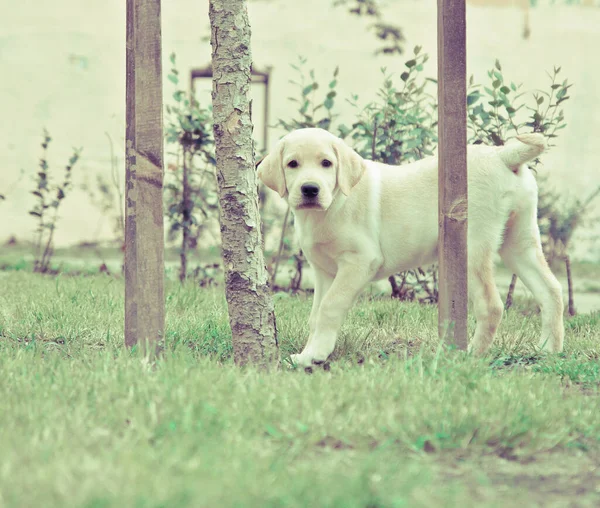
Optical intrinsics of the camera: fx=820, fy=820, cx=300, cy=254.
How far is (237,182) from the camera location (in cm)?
334

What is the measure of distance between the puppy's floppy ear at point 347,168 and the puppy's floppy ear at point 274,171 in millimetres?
253

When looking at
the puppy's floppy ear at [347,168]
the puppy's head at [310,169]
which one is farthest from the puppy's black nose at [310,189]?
the puppy's floppy ear at [347,168]

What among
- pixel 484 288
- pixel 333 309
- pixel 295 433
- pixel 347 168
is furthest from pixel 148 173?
pixel 484 288

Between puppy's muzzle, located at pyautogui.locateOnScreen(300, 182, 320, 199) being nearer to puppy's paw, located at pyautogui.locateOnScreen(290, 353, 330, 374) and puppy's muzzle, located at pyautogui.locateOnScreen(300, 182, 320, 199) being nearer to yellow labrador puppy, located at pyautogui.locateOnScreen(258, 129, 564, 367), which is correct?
yellow labrador puppy, located at pyautogui.locateOnScreen(258, 129, 564, 367)

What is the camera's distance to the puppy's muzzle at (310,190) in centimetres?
352

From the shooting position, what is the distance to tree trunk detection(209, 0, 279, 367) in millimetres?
3346

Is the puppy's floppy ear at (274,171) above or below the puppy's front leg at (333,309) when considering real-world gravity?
above

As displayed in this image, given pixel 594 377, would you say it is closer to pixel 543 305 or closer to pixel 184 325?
pixel 543 305

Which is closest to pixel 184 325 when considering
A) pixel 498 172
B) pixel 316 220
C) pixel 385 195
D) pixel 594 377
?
pixel 316 220

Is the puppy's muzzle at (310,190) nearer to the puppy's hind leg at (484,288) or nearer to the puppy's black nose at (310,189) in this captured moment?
the puppy's black nose at (310,189)

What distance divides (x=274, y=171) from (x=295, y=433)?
1.62 metres

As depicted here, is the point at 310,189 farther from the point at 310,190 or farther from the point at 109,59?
the point at 109,59

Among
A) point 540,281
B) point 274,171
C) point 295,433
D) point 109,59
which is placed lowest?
point 295,433

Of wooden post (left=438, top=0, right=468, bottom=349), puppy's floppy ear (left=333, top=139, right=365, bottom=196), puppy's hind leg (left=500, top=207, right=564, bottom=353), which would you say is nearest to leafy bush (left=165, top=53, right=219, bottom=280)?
puppy's floppy ear (left=333, top=139, right=365, bottom=196)
